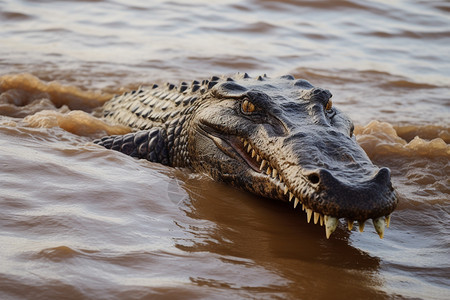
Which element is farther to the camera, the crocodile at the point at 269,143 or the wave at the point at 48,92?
the wave at the point at 48,92

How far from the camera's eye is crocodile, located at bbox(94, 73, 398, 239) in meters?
2.56

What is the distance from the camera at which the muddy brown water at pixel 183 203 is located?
231 centimetres

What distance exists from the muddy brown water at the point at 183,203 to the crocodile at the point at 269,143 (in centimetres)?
20

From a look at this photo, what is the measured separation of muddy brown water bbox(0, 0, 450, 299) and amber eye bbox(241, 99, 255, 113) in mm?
548

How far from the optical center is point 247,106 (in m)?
3.74

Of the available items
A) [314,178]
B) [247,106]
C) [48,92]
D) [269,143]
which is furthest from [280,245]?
[48,92]

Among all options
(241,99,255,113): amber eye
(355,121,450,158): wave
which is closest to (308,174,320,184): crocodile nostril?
(241,99,255,113): amber eye

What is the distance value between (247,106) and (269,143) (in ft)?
1.68

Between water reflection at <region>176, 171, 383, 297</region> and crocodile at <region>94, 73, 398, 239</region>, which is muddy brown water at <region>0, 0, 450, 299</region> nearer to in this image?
water reflection at <region>176, 171, 383, 297</region>

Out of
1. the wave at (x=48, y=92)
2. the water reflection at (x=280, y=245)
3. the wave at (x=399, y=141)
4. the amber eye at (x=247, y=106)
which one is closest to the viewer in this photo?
the water reflection at (x=280, y=245)

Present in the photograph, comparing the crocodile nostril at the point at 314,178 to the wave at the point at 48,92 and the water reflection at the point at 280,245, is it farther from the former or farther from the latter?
the wave at the point at 48,92

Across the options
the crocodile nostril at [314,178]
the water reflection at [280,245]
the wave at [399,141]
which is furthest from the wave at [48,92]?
the crocodile nostril at [314,178]

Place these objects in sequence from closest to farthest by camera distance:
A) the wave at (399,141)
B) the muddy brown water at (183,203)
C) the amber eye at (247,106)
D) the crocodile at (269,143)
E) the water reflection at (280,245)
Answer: the muddy brown water at (183,203) < the water reflection at (280,245) < the crocodile at (269,143) < the amber eye at (247,106) < the wave at (399,141)

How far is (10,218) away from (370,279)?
5.50ft
